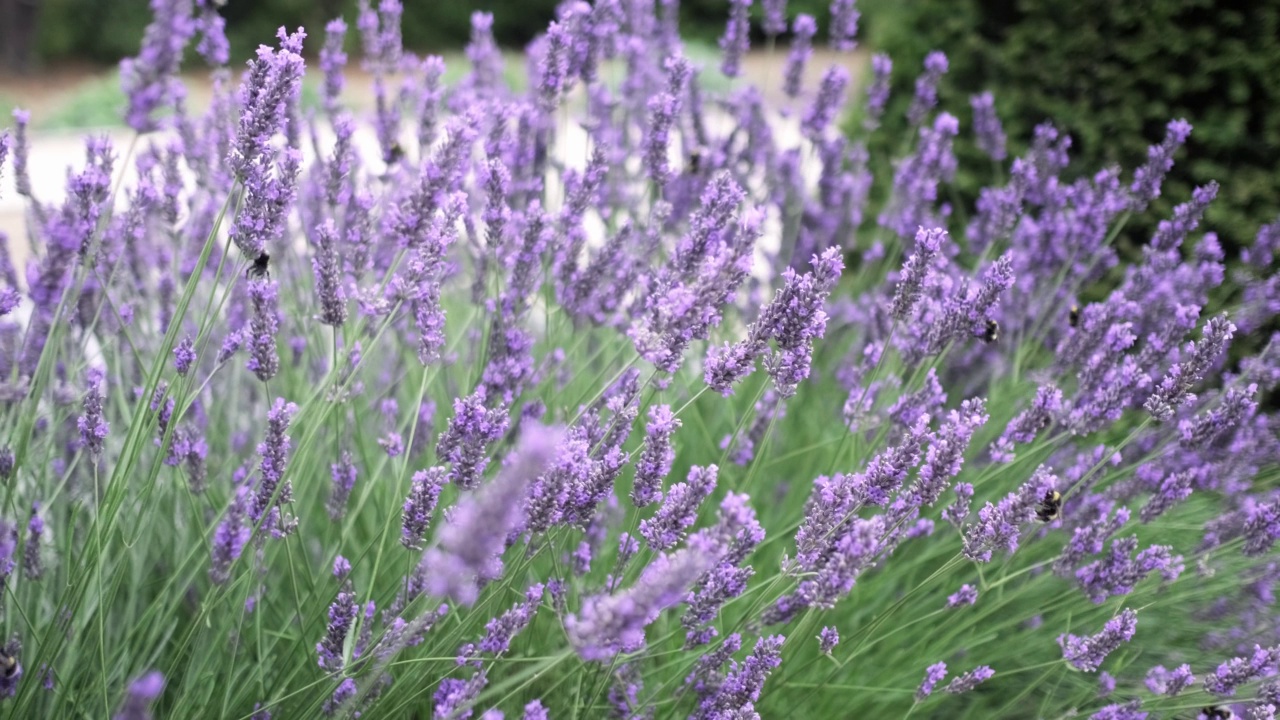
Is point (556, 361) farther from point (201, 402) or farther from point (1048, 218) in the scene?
point (1048, 218)

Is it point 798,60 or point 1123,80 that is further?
point 1123,80

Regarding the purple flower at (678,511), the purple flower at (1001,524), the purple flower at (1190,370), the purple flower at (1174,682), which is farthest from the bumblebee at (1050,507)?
the purple flower at (678,511)

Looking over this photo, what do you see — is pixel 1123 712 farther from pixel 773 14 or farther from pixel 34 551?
pixel 773 14

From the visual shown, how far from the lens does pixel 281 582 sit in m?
2.20

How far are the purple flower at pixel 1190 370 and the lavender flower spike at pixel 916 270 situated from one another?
1.48 ft

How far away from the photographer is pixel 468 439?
1.54 meters

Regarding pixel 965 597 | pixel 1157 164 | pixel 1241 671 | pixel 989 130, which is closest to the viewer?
pixel 1241 671

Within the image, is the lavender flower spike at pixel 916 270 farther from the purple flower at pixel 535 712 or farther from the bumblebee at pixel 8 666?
the bumblebee at pixel 8 666

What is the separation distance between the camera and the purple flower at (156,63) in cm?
136

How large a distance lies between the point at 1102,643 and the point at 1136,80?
3418 mm

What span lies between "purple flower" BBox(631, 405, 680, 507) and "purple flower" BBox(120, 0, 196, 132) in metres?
0.82

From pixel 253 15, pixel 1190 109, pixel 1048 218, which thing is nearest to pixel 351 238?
pixel 1048 218

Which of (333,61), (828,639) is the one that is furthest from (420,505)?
(333,61)

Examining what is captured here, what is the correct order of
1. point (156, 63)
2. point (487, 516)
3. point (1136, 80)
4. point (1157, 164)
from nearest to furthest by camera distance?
point (487, 516) < point (156, 63) < point (1157, 164) < point (1136, 80)
